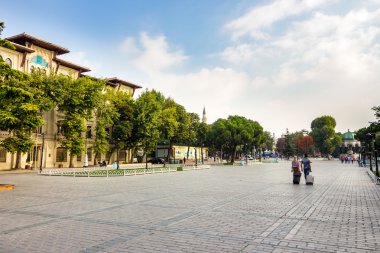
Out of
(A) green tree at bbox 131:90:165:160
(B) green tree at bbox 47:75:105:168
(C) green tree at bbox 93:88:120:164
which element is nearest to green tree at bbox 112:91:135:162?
(A) green tree at bbox 131:90:165:160

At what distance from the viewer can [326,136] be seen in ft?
358

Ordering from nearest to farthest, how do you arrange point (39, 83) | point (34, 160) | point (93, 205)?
point (93, 205), point (39, 83), point (34, 160)

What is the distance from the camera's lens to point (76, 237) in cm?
670

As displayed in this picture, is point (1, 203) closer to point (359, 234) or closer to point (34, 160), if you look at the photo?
point (359, 234)

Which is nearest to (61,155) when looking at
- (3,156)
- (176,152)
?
(3,156)

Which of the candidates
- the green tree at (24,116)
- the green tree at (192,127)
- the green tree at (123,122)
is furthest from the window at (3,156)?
the green tree at (192,127)

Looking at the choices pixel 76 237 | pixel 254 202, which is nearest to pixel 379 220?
pixel 254 202

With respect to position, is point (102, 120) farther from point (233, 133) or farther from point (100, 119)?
point (233, 133)

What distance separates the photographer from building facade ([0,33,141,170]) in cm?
3706

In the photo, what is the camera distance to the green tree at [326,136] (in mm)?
106894

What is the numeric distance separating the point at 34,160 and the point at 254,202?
3580 cm

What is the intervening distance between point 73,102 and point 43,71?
21.0ft

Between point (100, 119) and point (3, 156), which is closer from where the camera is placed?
point (3, 156)

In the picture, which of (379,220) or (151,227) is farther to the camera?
(379,220)
